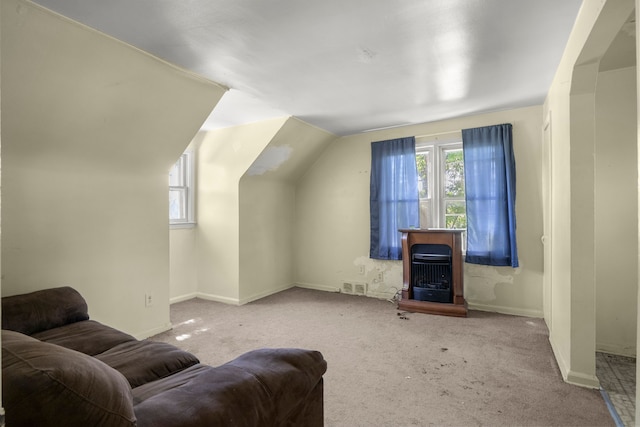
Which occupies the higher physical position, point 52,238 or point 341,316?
point 52,238

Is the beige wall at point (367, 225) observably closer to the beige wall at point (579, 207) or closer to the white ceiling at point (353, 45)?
the white ceiling at point (353, 45)

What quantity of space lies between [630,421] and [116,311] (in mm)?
3698

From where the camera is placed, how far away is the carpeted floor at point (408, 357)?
2018 millimetres

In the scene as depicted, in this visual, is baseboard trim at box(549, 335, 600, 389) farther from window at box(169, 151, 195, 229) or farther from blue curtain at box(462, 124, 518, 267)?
window at box(169, 151, 195, 229)

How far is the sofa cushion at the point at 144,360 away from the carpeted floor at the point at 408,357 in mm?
830

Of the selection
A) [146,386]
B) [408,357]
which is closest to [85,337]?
[146,386]

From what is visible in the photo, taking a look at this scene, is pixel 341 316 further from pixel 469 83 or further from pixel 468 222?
pixel 469 83

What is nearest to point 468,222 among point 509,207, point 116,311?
point 509,207

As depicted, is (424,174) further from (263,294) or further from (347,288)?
(263,294)

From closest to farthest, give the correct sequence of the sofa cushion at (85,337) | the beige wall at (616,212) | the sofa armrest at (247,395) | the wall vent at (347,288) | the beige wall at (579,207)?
the sofa armrest at (247,395) < the sofa cushion at (85,337) < the beige wall at (579,207) < the beige wall at (616,212) < the wall vent at (347,288)

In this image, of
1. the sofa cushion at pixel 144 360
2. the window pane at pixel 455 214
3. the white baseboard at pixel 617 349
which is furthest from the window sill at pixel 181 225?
the white baseboard at pixel 617 349

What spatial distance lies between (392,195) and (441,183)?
626 mm

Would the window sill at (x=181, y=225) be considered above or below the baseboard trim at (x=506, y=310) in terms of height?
above

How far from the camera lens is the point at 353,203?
4879mm
